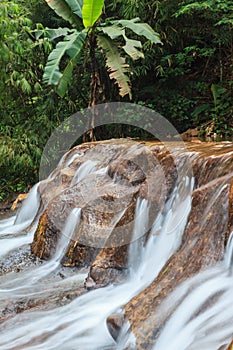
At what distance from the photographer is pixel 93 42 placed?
9609 millimetres

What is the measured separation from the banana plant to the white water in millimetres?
4600

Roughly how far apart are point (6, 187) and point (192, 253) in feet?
24.8

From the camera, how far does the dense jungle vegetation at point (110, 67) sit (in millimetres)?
9516

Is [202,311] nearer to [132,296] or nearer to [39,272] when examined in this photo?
[132,296]

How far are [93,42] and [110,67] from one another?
832 millimetres

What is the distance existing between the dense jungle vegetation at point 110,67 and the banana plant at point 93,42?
0.02 metres

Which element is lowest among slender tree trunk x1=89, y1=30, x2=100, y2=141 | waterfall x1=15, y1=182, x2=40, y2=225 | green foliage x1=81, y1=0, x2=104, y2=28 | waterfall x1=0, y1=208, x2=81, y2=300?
waterfall x1=15, y1=182, x2=40, y2=225

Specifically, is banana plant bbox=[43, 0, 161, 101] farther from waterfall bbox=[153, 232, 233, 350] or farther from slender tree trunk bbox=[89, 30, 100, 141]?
waterfall bbox=[153, 232, 233, 350]

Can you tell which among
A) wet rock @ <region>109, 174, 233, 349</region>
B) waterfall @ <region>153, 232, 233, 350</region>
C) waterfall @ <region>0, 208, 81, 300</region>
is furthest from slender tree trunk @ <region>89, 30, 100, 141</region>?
A: waterfall @ <region>153, 232, 233, 350</region>

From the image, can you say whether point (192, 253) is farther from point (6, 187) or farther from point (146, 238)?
point (6, 187)

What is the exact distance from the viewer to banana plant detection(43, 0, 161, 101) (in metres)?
8.76

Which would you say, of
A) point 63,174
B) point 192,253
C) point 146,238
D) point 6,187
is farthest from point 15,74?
point 192,253

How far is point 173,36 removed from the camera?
38.2 feet

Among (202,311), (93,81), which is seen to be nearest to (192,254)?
(202,311)
